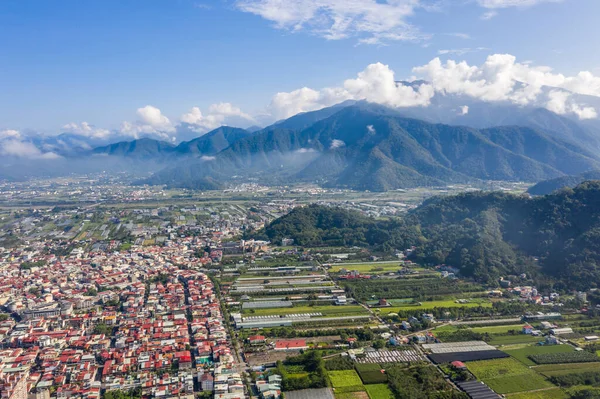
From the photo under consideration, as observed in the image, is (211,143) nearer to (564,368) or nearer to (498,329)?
(498,329)

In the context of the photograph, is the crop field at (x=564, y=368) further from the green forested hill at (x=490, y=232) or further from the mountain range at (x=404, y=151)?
the mountain range at (x=404, y=151)

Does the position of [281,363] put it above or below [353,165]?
below

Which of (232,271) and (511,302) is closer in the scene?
(511,302)

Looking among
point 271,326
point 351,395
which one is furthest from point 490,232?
point 351,395

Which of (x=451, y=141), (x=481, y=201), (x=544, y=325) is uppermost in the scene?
(x=451, y=141)

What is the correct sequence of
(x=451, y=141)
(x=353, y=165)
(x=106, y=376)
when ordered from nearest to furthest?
1. (x=106, y=376)
2. (x=353, y=165)
3. (x=451, y=141)

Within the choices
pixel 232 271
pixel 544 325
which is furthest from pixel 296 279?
pixel 544 325

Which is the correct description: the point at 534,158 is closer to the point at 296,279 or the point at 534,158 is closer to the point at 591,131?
the point at 591,131
